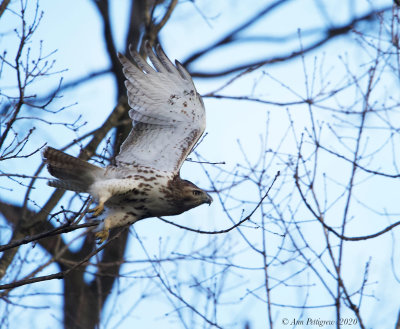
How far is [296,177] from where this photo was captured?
5.40m

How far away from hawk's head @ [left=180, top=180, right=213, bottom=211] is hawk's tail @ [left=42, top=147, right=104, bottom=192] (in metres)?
0.70

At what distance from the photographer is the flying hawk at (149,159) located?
527cm

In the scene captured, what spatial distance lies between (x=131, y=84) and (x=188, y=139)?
845 millimetres

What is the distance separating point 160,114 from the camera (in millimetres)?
6156

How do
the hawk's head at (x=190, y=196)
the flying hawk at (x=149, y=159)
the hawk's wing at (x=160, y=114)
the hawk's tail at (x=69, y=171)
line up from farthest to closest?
the hawk's wing at (x=160, y=114) → the hawk's head at (x=190, y=196) → the flying hawk at (x=149, y=159) → the hawk's tail at (x=69, y=171)

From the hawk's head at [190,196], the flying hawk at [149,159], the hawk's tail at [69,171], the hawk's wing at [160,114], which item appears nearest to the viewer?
the hawk's tail at [69,171]

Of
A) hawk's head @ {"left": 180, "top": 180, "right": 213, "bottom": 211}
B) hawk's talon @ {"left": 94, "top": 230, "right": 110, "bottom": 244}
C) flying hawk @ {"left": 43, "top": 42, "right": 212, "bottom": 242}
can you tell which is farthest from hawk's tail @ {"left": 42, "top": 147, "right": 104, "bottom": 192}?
hawk's head @ {"left": 180, "top": 180, "right": 213, "bottom": 211}

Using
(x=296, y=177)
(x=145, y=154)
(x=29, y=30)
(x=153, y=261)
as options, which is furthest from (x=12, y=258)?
(x=296, y=177)

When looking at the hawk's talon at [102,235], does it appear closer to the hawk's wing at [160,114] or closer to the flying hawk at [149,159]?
the flying hawk at [149,159]

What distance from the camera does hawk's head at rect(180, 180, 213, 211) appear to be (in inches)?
216

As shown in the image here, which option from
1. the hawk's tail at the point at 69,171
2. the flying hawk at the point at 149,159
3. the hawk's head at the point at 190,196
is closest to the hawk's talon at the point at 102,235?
the flying hawk at the point at 149,159

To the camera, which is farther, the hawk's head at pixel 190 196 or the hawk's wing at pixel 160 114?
the hawk's wing at pixel 160 114

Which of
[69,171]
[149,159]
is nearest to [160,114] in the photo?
[149,159]

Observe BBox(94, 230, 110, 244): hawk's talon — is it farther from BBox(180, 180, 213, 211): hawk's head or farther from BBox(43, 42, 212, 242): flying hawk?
BBox(180, 180, 213, 211): hawk's head
